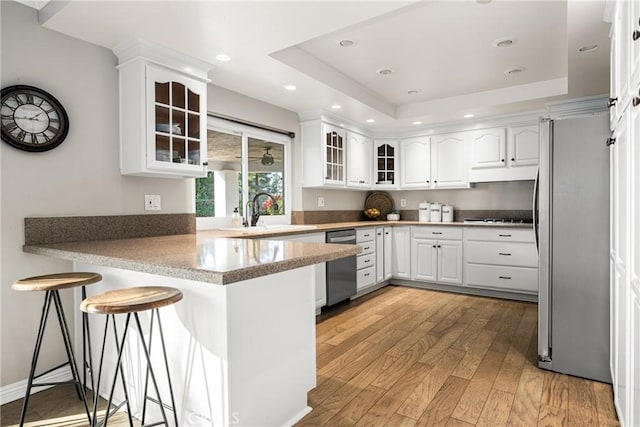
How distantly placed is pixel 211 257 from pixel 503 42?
2.81 m

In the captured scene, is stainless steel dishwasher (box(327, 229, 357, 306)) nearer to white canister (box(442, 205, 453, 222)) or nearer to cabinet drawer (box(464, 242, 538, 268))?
cabinet drawer (box(464, 242, 538, 268))

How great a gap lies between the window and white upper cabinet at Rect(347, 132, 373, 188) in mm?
915

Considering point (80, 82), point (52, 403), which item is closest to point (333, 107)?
point (80, 82)

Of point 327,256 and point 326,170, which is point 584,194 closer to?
point 327,256

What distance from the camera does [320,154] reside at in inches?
165

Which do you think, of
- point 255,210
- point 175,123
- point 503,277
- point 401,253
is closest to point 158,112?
point 175,123

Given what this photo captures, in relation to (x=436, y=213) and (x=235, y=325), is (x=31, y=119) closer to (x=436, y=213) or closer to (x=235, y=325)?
(x=235, y=325)

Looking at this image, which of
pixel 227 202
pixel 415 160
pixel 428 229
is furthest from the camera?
pixel 415 160

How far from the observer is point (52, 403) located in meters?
2.04

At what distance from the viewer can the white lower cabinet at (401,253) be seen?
4852 millimetres

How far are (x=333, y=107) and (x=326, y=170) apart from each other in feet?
2.32

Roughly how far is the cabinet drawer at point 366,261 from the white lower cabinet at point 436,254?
0.62m

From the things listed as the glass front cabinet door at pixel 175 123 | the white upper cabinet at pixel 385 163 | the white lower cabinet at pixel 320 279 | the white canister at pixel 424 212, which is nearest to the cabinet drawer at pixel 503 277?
the white canister at pixel 424 212

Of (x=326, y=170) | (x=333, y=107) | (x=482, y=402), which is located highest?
(x=333, y=107)
